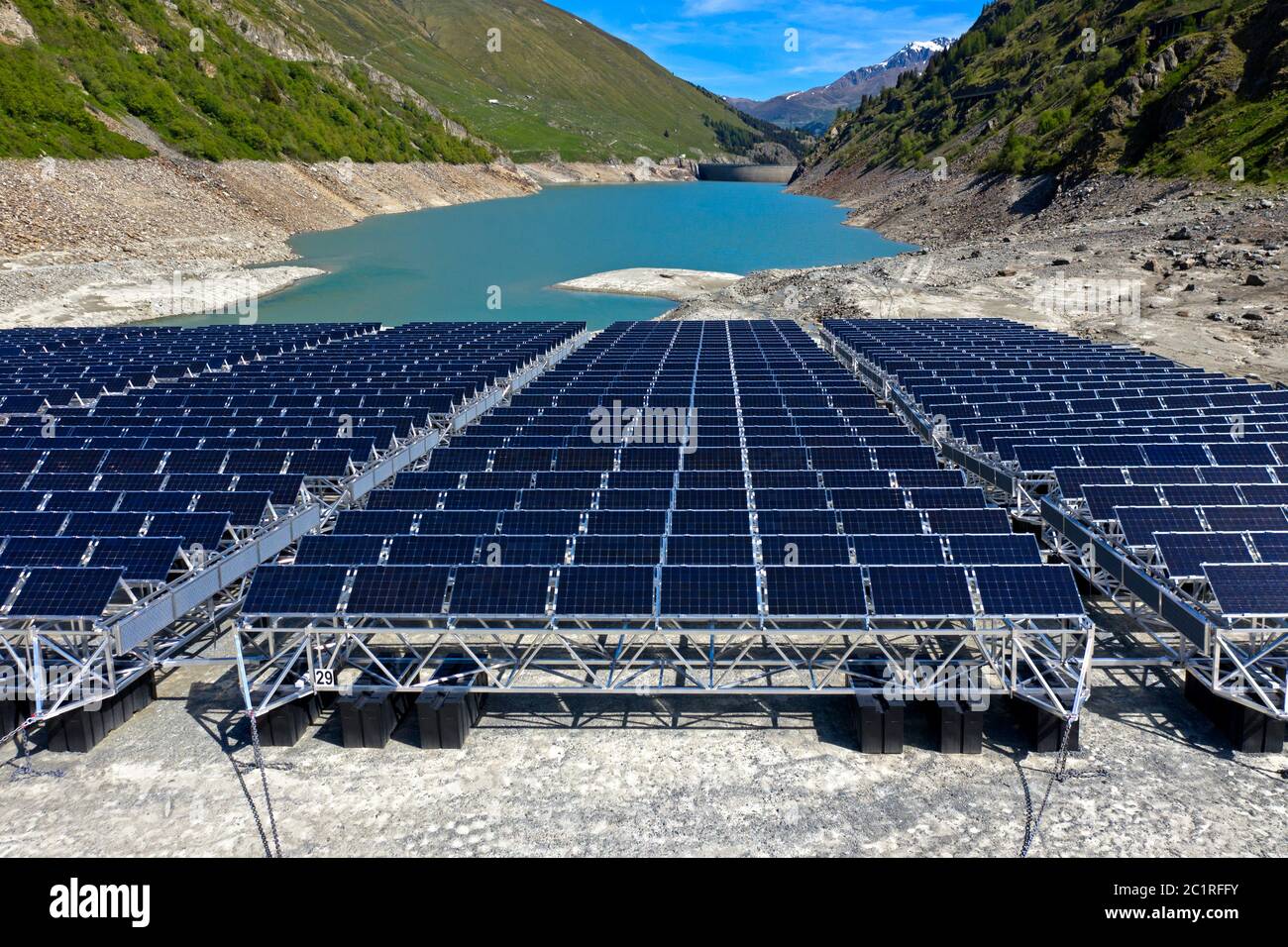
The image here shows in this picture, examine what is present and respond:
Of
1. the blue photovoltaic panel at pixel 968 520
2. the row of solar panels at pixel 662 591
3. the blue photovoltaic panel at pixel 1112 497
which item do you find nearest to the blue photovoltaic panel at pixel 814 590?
the row of solar panels at pixel 662 591

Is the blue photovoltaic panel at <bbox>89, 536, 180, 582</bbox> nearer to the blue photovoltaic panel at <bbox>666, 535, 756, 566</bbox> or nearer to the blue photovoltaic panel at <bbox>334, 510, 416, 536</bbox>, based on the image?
the blue photovoltaic panel at <bbox>334, 510, 416, 536</bbox>

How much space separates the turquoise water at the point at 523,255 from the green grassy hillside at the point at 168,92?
20625 mm

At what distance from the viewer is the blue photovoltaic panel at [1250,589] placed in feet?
46.2

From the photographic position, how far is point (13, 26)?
11412 centimetres

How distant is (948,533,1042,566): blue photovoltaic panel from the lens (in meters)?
16.1

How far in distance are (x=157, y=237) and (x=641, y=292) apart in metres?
55.0

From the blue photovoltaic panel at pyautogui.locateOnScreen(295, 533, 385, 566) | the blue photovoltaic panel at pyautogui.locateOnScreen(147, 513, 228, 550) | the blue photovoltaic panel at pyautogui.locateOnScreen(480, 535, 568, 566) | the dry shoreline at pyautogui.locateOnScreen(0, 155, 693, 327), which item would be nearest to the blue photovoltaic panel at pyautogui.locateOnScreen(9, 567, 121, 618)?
the blue photovoltaic panel at pyautogui.locateOnScreen(147, 513, 228, 550)

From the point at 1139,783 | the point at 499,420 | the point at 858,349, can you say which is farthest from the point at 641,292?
the point at 1139,783

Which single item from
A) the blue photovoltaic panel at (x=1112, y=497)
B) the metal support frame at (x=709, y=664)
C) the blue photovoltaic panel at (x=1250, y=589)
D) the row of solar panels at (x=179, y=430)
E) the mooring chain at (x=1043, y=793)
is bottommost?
the mooring chain at (x=1043, y=793)

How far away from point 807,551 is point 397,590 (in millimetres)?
7592

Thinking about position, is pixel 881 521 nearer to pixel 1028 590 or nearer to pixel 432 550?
pixel 1028 590

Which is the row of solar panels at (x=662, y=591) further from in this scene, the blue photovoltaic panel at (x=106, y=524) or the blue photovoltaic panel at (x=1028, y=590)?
the blue photovoltaic panel at (x=106, y=524)

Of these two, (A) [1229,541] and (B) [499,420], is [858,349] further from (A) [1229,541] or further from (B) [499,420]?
(A) [1229,541]

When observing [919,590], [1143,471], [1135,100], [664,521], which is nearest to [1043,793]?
[919,590]
